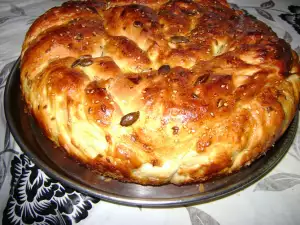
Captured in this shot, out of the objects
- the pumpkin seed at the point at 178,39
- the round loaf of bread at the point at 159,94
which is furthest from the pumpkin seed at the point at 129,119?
the pumpkin seed at the point at 178,39

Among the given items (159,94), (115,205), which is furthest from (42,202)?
(159,94)

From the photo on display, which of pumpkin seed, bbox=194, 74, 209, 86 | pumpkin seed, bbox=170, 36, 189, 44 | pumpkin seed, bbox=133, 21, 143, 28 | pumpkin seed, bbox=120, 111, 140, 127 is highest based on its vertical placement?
A: pumpkin seed, bbox=133, 21, 143, 28

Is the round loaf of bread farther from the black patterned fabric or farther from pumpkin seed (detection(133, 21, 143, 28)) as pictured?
the black patterned fabric

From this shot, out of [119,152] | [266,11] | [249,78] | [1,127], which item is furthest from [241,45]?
[266,11]

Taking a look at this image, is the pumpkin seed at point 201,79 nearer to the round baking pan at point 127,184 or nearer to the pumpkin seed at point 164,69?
the pumpkin seed at point 164,69

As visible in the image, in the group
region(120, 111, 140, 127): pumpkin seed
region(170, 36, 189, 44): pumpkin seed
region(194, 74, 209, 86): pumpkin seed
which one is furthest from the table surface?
region(170, 36, 189, 44): pumpkin seed

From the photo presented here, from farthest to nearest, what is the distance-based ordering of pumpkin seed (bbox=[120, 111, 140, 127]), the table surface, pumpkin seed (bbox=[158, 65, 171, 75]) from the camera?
1. the table surface
2. pumpkin seed (bbox=[158, 65, 171, 75])
3. pumpkin seed (bbox=[120, 111, 140, 127])

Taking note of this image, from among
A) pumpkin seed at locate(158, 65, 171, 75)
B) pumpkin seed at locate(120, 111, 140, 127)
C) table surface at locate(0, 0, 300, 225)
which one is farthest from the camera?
table surface at locate(0, 0, 300, 225)
